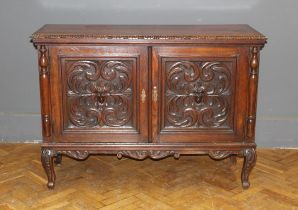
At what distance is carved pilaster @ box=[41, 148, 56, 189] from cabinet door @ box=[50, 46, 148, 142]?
82mm

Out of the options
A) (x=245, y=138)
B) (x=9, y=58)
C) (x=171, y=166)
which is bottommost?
(x=171, y=166)

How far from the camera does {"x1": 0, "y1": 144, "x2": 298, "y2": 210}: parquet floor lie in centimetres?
245

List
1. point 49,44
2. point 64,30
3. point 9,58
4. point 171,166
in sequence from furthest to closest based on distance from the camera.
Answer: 1. point 9,58
2. point 171,166
3. point 64,30
4. point 49,44

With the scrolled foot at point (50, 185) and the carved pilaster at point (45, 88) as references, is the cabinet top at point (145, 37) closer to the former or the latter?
the carved pilaster at point (45, 88)

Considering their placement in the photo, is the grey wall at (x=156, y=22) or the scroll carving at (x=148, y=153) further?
the grey wall at (x=156, y=22)

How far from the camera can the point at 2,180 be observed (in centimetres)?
268

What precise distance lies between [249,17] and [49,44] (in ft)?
3.99

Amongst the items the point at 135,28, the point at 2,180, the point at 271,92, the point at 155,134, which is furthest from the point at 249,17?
the point at 2,180

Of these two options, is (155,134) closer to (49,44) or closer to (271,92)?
(49,44)

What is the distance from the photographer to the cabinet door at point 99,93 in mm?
2391

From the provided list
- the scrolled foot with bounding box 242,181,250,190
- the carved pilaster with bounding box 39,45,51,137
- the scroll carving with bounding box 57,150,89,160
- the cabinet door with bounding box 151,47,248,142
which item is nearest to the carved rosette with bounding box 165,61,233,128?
the cabinet door with bounding box 151,47,248,142

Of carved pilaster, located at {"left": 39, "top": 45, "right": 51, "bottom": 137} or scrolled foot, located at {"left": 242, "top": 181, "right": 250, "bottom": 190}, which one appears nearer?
carved pilaster, located at {"left": 39, "top": 45, "right": 51, "bottom": 137}

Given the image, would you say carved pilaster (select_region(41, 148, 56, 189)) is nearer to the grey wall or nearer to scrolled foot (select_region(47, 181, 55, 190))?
scrolled foot (select_region(47, 181, 55, 190))

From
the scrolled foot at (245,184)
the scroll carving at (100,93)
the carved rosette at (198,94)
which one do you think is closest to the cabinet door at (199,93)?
the carved rosette at (198,94)
